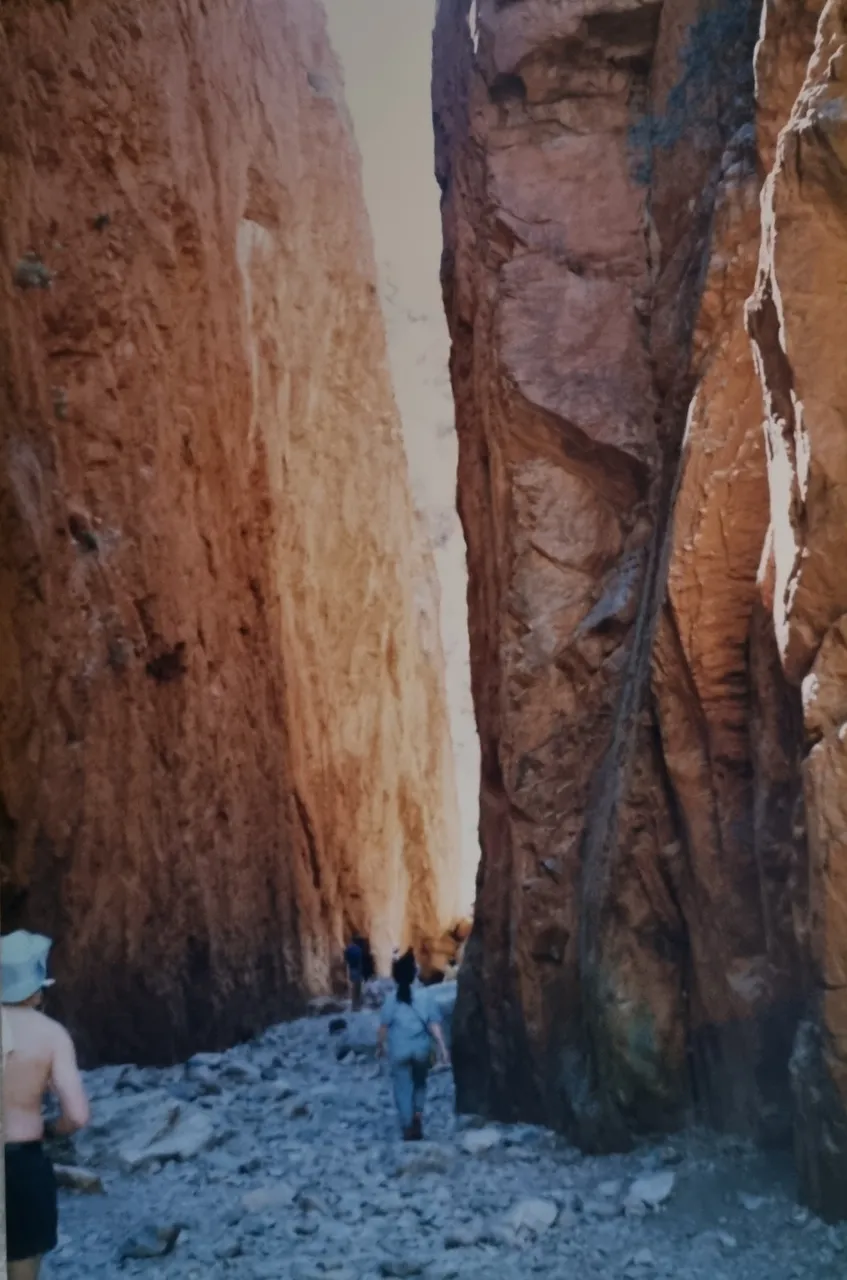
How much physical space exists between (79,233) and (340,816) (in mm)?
10394

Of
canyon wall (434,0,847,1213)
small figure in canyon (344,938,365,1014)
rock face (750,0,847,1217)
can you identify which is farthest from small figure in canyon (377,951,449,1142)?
small figure in canyon (344,938,365,1014)

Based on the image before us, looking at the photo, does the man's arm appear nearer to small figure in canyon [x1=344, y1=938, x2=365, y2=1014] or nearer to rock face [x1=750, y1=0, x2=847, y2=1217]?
rock face [x1=750, y1=0, x2=847, y2=1217]

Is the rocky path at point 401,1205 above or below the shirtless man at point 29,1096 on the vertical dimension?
below

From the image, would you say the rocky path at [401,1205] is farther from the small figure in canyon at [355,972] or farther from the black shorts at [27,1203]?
the small figure in canyon at [355,972]

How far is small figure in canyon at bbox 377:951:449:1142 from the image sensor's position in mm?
8477

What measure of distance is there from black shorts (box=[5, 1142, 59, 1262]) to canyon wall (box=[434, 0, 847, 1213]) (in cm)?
299

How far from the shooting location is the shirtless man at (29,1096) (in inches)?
140

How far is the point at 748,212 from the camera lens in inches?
282

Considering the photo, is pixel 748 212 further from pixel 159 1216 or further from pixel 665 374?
pixel 159 1216

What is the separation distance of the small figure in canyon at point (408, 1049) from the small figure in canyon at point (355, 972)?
27.2 feet

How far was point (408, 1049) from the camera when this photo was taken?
27.7ft

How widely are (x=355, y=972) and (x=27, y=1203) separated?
45.5ft

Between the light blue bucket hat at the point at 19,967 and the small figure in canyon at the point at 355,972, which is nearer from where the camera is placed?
the light blue bucket hat at the point at 19,967

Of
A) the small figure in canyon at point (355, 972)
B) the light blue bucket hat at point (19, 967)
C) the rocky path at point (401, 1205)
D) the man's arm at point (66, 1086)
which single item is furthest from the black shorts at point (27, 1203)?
the small figure in canyon at point (355, 972)
